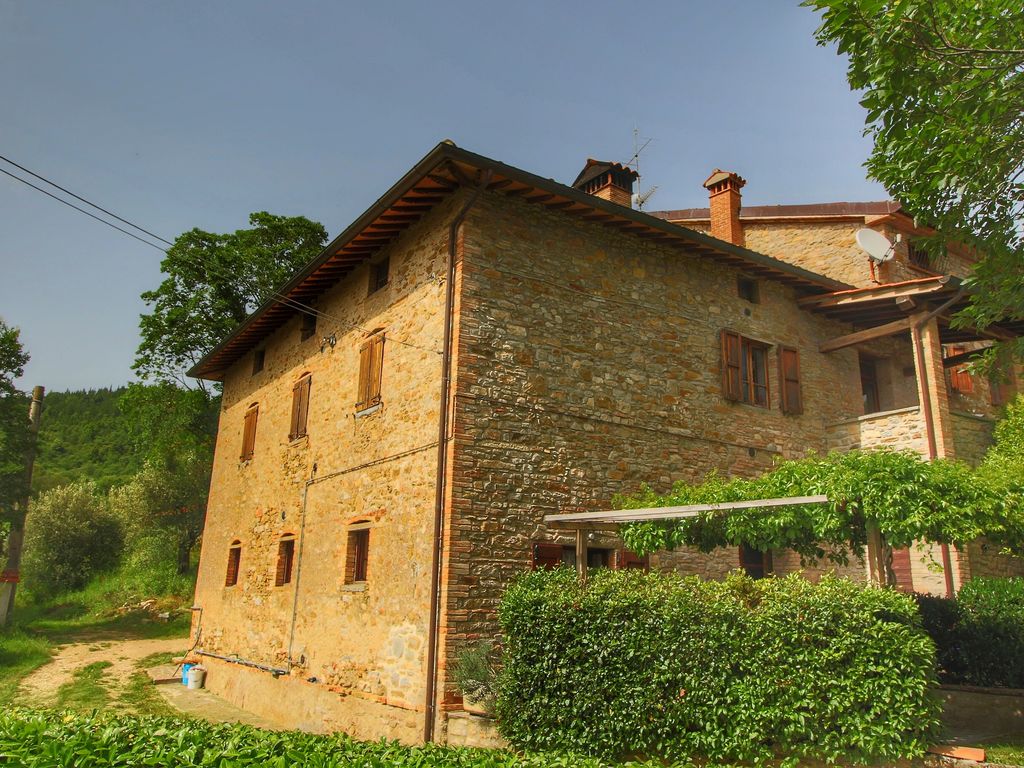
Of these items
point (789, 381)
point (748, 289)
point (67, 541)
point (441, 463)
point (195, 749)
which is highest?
point (748, 289)

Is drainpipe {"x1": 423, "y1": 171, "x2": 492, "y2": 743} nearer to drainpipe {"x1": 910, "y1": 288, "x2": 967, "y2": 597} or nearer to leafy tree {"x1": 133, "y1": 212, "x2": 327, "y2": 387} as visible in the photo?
drainpipe {"x1": 910, "y1": 288, "x2": 967, "y2": 597}

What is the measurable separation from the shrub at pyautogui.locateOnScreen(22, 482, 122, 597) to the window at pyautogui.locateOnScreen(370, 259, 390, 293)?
79.0ft

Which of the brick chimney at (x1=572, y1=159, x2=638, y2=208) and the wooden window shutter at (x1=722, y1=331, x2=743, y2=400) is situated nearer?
the wooden window shutter at (x1=722, y1=331, x2=743, y2=400)

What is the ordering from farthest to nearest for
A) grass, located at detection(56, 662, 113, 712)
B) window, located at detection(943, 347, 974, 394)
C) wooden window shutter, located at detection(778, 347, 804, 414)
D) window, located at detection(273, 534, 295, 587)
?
1. window, located at detection(943, 347, 974, 394)
2. grass, located at detection(56, 662, 113, 712)
3. window, located at detection(273, 534, 295, 587)
4. wooden window shutter, located at detection(778, 347, 804, 414)

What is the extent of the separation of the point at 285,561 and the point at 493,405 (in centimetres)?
606

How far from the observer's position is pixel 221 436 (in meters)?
18.3

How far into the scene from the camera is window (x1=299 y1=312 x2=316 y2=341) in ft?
47.3

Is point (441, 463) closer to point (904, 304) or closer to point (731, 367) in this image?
point (731, 367)

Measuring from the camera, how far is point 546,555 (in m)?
9.62

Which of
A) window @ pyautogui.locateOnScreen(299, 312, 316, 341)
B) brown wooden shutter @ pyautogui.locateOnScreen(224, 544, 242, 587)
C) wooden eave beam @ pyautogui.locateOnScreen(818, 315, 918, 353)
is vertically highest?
window @ pyautogui.locateOnScreen(299, 312, 316, 341)

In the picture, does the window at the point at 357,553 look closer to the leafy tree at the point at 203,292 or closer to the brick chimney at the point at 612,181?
the brick chimney at the point at 612,181

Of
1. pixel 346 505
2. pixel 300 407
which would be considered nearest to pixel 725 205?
pixel 300 407

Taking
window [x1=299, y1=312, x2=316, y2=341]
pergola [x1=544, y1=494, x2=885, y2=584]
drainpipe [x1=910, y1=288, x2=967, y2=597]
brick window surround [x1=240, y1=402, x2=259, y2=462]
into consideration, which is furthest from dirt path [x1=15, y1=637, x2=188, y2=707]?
drainpipe [x1=910, y1=288, x2=967, y2=597]

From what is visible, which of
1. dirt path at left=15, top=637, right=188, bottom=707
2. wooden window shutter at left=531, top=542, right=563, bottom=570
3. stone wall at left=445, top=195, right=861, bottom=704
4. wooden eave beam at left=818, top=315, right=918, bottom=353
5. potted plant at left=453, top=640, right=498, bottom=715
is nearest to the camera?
potted plant at left=453, top=640, right=498, bottom=715
